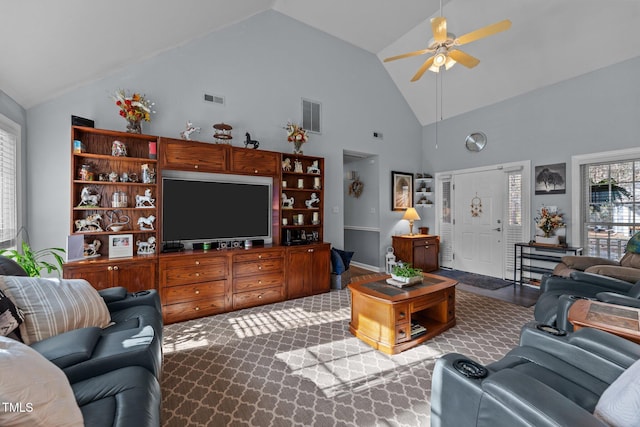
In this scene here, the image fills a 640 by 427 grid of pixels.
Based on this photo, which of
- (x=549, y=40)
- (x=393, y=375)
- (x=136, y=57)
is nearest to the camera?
(x=393, y=375)

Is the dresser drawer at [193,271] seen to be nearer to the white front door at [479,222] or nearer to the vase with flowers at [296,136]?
the vase with flowers at [296,136]

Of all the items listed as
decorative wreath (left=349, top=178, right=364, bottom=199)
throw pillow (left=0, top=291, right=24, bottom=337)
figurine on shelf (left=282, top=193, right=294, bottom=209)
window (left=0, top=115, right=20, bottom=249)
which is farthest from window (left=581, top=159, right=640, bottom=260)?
window (left=0, top=115, right=20, bottom=249)

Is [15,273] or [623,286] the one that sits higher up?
[15,273]

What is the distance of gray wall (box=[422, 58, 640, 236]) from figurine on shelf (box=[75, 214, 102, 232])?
6140mm

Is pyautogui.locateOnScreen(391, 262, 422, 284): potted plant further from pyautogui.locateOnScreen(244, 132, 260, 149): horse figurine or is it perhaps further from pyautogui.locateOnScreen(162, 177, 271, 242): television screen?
pyautogui.locateOnScreen(244, 132, 260, 149): horse figurine

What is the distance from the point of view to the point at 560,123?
14.9 ft

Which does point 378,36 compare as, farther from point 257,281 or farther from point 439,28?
point 257,281

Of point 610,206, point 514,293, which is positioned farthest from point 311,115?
point 610,206

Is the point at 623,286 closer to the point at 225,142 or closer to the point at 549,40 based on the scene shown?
the point at 549,40

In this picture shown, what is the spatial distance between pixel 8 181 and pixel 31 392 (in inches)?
118

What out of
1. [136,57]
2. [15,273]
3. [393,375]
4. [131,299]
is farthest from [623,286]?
[136,57]

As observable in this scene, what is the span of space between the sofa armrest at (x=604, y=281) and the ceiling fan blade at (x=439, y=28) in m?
2.88

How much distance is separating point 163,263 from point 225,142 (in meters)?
1.76

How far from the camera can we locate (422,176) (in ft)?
20.8
